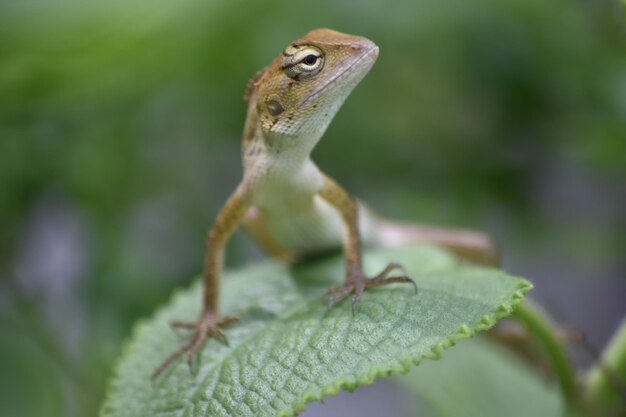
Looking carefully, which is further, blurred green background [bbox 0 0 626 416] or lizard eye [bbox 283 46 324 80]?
blurred green background [bbox 0 0 626 416]

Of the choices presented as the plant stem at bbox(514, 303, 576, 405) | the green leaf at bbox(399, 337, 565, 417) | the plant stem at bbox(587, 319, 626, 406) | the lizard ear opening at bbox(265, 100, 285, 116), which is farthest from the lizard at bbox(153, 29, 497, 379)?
the green leaf at bbox(399, 337, 565, 417)

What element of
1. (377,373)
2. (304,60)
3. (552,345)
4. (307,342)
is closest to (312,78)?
(304,60)

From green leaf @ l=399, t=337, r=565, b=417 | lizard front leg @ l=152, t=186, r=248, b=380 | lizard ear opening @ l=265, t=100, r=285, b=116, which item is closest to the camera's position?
lizard ear opening @ l=265, t=100, r=285, b=116

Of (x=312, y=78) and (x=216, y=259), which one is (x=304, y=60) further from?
(x=216, y=259)

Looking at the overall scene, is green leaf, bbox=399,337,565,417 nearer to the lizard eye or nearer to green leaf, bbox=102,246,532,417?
green leaf, bbox=102,246,532,417

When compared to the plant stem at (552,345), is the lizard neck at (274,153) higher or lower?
higher

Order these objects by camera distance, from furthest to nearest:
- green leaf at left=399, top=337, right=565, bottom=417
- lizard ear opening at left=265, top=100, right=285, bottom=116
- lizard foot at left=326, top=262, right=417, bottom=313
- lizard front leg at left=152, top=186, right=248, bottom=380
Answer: green leaf at left=399, top=337, right=565, bottom=417 < lizard front leg at left=152, top=186, right=248, bottom=380 < lizard ear opening at left=265, top=100, right=285, bottom=116 < lizard foot at left=326, top=262, right=417, bottom=313

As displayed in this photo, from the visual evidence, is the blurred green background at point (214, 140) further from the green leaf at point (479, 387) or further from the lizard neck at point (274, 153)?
the lizard neck at point (274, 153)

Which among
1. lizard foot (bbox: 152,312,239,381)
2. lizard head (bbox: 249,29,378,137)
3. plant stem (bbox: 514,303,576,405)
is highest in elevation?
lizard head (bbox: 249,29,378,137)

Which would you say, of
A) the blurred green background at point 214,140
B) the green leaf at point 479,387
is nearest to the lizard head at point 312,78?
the green leaf at point 479,387
